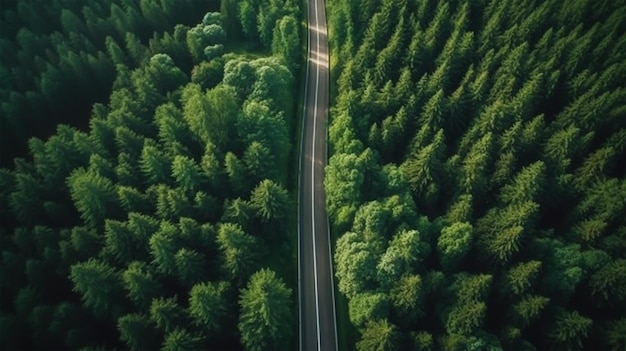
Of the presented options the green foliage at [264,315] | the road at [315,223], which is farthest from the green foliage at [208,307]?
the road at [315,223]

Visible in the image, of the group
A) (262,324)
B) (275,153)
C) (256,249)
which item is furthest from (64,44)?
(262,324)

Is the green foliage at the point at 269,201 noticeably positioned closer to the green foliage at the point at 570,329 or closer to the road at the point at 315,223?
the road at the point at 315,223

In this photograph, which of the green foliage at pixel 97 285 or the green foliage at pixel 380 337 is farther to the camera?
the green foliage at pixel 97 285

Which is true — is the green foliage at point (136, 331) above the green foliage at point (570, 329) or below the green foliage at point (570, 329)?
below

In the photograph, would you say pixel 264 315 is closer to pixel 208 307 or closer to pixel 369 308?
pixel 208 307

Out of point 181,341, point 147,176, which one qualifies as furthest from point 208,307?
point 147,176
